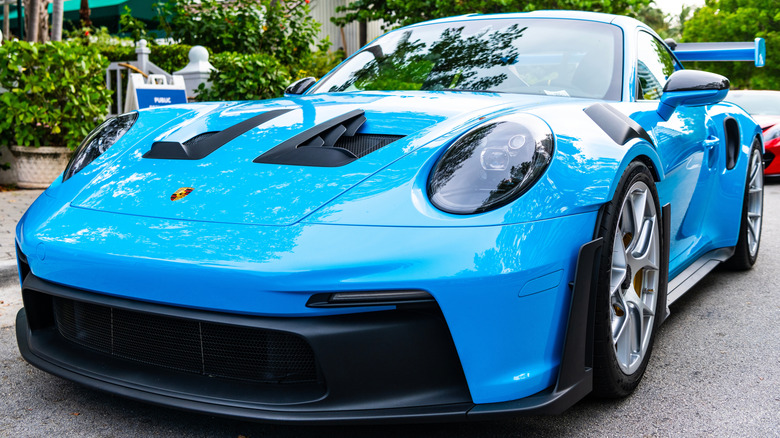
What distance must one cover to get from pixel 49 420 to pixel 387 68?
1.96 m

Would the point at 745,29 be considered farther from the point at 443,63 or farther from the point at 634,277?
the point at 634,277

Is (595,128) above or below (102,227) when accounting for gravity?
above

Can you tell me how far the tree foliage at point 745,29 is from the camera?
25703mm

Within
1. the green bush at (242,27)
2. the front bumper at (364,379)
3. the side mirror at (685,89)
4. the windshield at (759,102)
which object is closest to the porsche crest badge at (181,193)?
the front bumper at (364,379)

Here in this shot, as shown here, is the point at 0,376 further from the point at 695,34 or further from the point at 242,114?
the point at 695,34

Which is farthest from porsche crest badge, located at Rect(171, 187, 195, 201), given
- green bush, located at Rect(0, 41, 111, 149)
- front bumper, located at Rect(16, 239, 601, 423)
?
green bush, located at Rect(0, 41, 111, 149)

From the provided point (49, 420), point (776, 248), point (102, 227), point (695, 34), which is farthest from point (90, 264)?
point (695, 34)

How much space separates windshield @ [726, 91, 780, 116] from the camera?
1021 centimetres

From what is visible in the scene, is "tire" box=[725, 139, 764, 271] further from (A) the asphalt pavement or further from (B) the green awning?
(B) the green awning

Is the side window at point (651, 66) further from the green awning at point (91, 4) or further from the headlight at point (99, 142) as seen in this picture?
the green awning at point (91, 4)

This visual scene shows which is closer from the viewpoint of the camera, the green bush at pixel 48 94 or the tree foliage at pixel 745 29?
the green bush at pixel 48 94

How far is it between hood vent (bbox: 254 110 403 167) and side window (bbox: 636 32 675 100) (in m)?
1.19

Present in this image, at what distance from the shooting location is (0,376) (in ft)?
8.44

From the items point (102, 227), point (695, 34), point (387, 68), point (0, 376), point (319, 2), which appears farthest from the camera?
point (695, 34)
